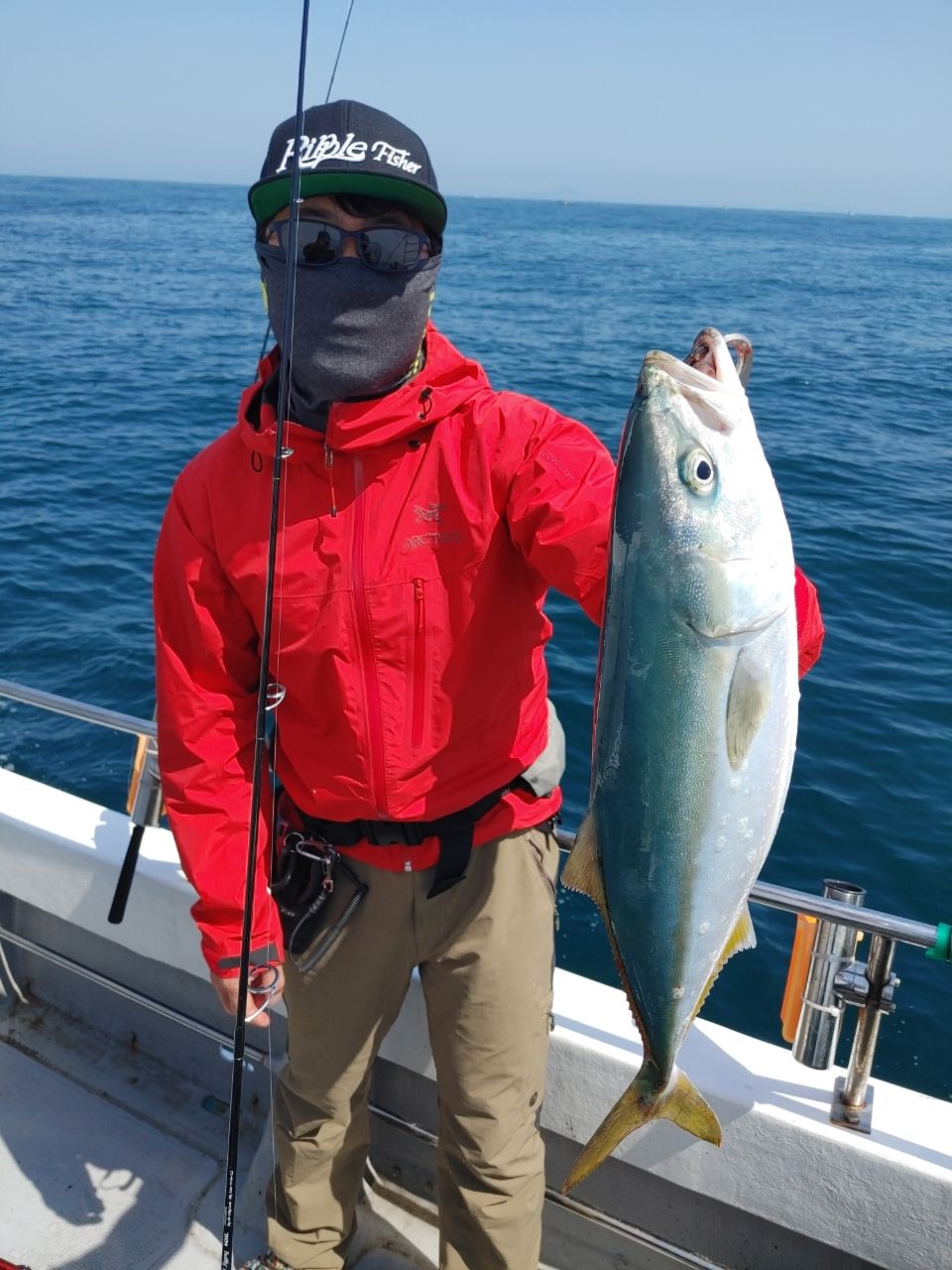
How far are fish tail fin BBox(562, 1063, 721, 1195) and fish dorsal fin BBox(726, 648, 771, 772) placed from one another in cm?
81

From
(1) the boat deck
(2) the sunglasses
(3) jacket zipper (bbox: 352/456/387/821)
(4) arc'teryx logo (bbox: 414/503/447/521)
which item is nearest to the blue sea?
(1) the boat deck

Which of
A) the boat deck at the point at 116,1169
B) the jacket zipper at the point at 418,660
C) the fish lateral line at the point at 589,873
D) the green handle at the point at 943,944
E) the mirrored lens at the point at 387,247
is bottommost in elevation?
the boat deck at the point at 116,1169

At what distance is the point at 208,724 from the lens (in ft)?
7.72

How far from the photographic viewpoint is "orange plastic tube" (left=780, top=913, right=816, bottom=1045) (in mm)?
2664

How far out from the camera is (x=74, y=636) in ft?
30.9

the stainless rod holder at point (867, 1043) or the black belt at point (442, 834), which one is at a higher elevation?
the black belt at point (442, 834)

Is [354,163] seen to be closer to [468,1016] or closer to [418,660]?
[418,660]

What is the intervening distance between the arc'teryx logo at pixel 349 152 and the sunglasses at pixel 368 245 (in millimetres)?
121

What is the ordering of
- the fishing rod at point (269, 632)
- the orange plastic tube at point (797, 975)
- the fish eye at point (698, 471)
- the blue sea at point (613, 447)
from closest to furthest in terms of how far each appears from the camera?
1. the fish eye at point (698, 471)
2. the fishing rod at point (269, 632)
3. the orange plastic tube at point (797, 975)
4. the blue sea at point (613, 447)

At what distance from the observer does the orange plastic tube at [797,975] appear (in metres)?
2.66

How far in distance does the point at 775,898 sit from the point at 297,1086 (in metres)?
1.36

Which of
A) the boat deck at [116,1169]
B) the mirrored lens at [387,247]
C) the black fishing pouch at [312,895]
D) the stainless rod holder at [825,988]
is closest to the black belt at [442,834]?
the black fishing pouch at [312,895]

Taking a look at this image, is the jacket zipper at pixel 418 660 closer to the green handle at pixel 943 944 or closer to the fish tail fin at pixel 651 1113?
the fish tail fin at pixel 651 1113

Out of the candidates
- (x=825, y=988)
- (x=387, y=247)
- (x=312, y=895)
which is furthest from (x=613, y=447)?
(x=312, y=895)
